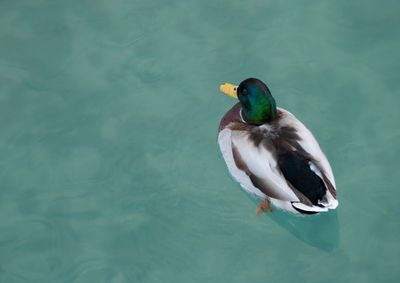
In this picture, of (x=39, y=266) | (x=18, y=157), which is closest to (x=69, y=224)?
(x=39, y=266)

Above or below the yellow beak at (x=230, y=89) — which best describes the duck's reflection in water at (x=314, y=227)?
below

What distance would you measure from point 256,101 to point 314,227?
40.3 inches

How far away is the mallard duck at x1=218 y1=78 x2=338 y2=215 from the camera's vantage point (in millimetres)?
4230

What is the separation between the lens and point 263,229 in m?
4.77

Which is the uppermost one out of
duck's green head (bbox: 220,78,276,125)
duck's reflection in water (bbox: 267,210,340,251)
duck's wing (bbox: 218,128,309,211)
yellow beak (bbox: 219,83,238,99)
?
yellow beak (bbox: 219,83,238,99)

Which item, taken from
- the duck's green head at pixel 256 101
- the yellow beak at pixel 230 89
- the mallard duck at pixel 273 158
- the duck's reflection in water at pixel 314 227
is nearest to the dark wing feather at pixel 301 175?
the mallard duck at pixel 273 158

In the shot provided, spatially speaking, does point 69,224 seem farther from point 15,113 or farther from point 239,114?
point 239,114

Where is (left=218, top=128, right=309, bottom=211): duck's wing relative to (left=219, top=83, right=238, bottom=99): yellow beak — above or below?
below

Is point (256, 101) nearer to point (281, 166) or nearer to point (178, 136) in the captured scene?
point (281, 166)

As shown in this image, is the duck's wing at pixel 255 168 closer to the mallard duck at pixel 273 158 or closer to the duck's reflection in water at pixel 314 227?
the mallard duck at pixel 273 158

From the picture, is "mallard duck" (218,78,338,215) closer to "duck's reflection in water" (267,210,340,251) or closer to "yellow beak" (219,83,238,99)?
"yellow beak" (219,83,238,99)

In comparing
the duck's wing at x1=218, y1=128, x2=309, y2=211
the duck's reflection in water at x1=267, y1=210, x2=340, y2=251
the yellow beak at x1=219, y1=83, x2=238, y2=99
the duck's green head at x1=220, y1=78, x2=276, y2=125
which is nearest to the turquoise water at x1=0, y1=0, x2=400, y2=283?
the duck's reflection in water at x1=267, y1=210, x2=340, y2=251

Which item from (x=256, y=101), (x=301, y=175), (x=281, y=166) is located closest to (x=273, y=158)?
(x=281, y=166)

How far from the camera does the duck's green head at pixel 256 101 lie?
451cm
